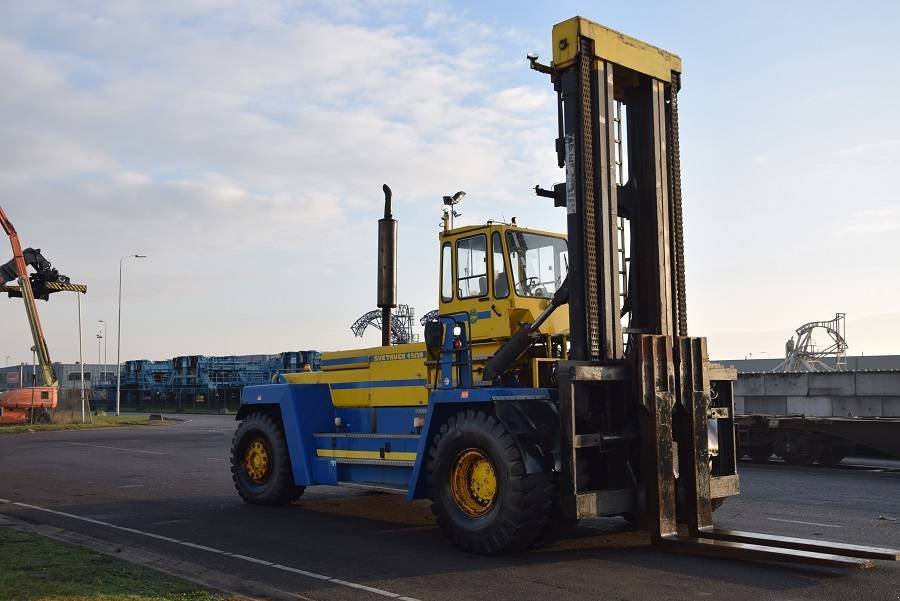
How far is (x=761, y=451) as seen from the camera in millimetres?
20875

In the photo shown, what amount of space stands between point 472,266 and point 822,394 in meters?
15.2

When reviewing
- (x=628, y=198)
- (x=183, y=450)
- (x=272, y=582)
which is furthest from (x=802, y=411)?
(x=272, y=582)

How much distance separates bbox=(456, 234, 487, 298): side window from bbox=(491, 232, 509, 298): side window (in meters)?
0.12

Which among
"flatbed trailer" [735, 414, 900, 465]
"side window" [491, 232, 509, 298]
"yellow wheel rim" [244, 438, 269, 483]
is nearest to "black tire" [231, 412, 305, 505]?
"yellow wheel rim" [244, 438, 269, 483]

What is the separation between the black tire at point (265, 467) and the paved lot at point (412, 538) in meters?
0.26

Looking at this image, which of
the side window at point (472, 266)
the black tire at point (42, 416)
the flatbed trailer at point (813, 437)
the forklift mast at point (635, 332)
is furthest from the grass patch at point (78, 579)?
the black tire at point (42, 416)

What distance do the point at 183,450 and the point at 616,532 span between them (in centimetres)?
1804

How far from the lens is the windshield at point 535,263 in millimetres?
10727

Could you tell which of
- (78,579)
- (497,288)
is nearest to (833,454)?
(497,288)

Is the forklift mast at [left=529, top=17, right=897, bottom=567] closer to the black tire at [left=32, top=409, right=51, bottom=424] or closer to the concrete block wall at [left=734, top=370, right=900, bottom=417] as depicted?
the concrete block wall at [left=734, top=370, right=900, bottom=417]

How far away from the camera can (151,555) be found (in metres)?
9.51

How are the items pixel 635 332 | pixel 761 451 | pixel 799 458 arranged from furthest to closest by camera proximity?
pixel 761 451, pixel 799 458, pixel 635 332

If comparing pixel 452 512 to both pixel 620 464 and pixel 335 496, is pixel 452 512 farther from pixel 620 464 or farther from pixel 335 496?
pixel 335 496

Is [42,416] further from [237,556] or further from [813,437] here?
[237,556]
